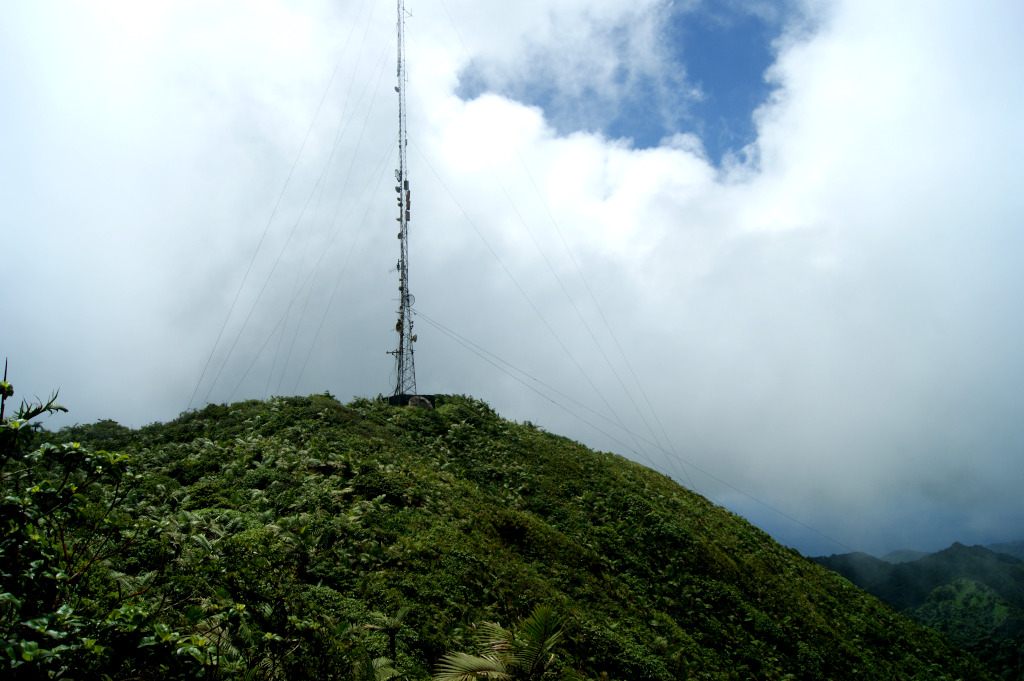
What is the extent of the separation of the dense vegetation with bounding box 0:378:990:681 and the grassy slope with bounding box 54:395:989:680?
0.07 m

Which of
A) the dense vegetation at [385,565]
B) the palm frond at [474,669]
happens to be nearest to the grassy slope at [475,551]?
the dense vegetation at [385,565]

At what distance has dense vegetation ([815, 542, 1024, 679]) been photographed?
82.7 ft

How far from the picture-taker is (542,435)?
89.8 ft

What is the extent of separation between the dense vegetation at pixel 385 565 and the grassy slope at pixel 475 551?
7 cm

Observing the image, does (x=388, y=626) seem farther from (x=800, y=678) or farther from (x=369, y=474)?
(x=800, y=678)

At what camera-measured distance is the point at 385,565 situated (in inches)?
480

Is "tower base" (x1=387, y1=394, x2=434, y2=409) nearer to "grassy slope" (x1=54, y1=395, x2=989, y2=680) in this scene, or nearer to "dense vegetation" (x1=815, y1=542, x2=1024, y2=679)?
"grassy slope" (x1=54, y1=395, x2=989, y2=680)

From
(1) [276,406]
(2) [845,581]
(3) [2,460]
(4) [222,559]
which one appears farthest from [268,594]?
(2) [845,581]

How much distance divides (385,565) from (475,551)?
2499 millimetres

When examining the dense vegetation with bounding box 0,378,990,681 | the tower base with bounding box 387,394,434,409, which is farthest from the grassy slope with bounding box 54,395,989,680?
the tower base with bounding box 387,394,434,409

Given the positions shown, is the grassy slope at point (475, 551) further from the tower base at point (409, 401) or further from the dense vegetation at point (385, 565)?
the tower base at point (409, 401)

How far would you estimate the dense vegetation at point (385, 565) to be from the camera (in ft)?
16.5

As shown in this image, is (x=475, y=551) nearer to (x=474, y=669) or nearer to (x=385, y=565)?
(x=385, y=565)

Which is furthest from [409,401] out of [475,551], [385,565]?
[385,565]
